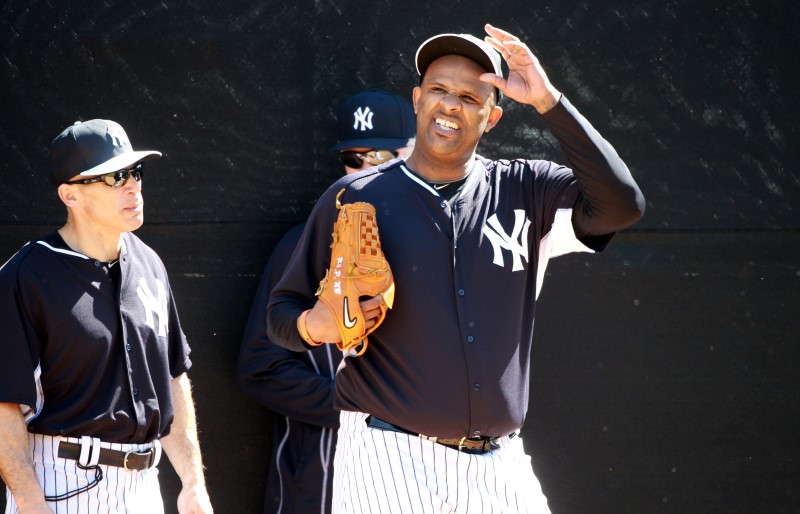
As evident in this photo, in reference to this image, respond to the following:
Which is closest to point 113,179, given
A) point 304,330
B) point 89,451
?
point 89,451

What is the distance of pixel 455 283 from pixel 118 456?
111cm

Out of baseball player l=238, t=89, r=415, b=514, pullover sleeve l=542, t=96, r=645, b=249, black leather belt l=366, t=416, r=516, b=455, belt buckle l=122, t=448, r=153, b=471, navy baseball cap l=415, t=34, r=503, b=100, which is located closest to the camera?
pullover sleeve l=542, t=96, r=645, b=249

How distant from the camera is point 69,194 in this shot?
314cm

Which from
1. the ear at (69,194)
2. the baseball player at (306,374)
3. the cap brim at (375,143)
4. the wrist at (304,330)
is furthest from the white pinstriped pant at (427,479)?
the cap brim at (375,143)

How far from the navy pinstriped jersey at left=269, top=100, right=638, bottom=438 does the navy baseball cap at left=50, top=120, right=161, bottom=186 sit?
2.29 ft

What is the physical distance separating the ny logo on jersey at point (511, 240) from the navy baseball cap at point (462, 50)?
374 millimetres

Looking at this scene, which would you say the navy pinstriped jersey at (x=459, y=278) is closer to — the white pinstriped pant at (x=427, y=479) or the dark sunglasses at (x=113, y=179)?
the white pinstriped pant at (x=427, y=479)

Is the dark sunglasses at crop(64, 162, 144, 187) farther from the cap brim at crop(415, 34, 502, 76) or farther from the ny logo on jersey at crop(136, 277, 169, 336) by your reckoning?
the cap brim at crop(415, 34, 502, 76)

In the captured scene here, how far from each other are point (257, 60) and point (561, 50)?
3.93 feet

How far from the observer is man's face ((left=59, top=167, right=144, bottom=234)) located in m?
3.11

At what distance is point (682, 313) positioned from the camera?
171 inches

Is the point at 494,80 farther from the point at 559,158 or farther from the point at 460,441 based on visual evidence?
the point at 559,158

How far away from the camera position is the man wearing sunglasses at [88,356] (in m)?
2.88

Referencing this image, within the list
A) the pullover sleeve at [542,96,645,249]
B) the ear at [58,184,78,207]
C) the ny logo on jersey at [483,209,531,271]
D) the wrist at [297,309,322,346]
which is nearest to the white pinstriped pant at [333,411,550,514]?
the wrist at [297,309,322,346]
